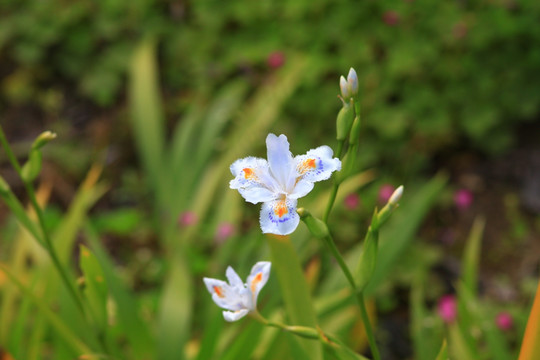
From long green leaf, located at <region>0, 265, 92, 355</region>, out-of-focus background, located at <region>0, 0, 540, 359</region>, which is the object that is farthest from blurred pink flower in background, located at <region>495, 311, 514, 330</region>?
long green leaf, located at <region>0, 265, 92, 355</region>

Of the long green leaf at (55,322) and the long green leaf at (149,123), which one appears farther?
the long green leaf at (149,123)

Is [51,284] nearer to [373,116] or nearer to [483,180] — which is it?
[373,116]

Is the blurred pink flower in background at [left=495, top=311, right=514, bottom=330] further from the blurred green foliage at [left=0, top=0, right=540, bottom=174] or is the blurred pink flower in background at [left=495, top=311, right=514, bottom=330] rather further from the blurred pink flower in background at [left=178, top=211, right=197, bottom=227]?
the blurred pink flower in background at [left=178, top=211, right=197, bottom=227]

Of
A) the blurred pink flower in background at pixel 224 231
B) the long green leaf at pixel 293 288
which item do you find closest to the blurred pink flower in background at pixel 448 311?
the blurred pink flower in background at pixel 224 231

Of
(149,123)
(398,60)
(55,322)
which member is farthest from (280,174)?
(398,60)

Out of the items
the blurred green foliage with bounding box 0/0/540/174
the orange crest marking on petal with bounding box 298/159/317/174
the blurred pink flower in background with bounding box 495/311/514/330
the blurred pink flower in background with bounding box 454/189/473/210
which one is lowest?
the orange crest marking on petal with bounding box 298/159/317/174

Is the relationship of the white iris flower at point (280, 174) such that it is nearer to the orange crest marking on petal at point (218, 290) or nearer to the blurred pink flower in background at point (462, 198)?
the orange crest marking on petal at point (218, 290)

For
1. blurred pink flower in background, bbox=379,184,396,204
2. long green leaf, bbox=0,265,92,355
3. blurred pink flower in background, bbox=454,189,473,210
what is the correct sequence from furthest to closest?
blurred pink flower in background, bbox=454,189,473,210 < blurred pink flower in background, bbox=379,184,396,204 < long green leaf, bbox=0,265,92,355
